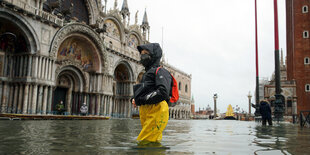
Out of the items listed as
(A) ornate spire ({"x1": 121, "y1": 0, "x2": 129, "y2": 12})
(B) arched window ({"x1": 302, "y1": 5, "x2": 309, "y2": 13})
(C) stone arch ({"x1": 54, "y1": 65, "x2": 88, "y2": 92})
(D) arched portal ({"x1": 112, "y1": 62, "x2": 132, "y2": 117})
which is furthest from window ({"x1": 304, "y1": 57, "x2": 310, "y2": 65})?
(C) stone arch ({"x1": 54, "y1": 65, "x2": 88, "y2": 92})

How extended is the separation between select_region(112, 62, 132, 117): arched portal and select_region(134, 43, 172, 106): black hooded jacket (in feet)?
83.1

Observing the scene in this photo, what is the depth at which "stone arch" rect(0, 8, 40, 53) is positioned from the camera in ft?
52.4

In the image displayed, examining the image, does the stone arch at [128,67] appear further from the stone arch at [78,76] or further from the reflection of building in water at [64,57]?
the stone arch at [78,76]

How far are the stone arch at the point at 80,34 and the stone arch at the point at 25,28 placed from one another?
1.30m

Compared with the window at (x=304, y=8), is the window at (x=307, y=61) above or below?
below

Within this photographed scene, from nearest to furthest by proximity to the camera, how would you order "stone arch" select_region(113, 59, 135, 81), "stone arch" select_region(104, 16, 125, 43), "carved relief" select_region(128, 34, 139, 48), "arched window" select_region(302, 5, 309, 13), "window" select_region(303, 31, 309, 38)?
1. "stone arch" select_region(113, 59, 135, 81)
2. "stone arch" select_region(104, 16, 125, 43)
3. "carved relief" select_region(128, 34, 139, 48)
4. "window" select_region(303, 31, 309, 38)
5. "arched window" select_region(302, 5, 309, 13)

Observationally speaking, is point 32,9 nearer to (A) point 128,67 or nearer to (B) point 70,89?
(B) point 70,89

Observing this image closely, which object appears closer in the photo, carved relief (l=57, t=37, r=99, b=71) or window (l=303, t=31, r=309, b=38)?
carved relief (l=57, t=37, r=99, b=71)

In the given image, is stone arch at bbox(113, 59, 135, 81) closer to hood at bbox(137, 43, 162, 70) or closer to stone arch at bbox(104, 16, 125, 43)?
stone arch at bbox(104, 16, 125, 43)

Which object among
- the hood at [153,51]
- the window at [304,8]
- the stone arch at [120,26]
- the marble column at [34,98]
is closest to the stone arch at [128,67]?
the stone arch at [120,26]

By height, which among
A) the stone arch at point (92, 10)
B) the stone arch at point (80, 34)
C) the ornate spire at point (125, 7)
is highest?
the ornate spire at point (125, 7)

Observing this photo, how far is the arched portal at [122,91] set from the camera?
29.6 metres

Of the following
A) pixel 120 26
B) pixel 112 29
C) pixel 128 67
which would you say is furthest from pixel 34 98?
pixel 120 26

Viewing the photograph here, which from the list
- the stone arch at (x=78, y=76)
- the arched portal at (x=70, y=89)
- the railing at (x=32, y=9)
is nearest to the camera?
the railing at (x=32, y=9)
